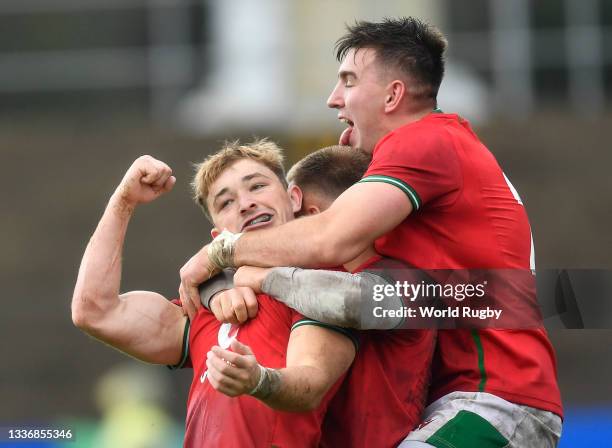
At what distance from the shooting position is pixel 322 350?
5398 mm

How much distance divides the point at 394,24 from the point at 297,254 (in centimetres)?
131

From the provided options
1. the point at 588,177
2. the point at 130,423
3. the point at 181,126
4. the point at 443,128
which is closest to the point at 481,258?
the point at 443,128

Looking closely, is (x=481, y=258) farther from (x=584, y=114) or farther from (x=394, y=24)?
(x=584, y=114)

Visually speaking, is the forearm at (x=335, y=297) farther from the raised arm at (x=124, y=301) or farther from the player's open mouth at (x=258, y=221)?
the raised arm at (x=124, y=301)

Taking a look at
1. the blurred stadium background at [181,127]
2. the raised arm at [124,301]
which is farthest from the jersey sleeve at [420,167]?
the blurred stadium background at [181,127]

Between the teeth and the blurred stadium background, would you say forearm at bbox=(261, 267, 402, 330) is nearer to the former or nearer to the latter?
the teeth

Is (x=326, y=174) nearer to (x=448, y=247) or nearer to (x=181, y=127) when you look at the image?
(x=448, y=247)

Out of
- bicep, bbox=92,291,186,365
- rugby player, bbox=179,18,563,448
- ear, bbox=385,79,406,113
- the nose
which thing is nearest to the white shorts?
rugby player, bbox=179,18,563,448

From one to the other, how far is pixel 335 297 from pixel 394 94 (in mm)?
1160

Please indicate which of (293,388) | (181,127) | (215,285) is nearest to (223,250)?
(215,285)

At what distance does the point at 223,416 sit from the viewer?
5527mm

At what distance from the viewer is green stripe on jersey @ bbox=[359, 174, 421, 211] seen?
568 cm

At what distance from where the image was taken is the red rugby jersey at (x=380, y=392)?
5.61 metres

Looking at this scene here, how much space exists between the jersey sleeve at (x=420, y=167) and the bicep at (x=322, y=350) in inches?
24.4
